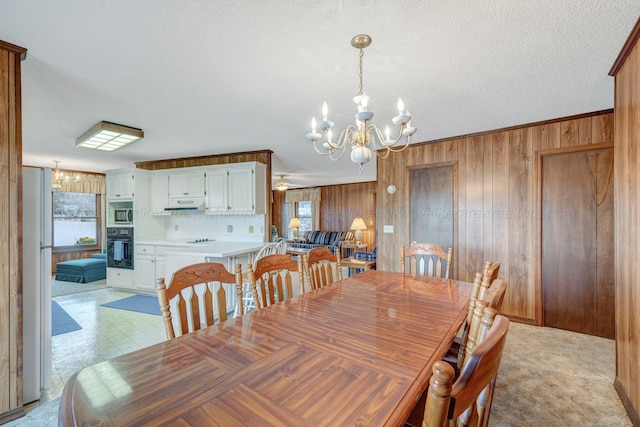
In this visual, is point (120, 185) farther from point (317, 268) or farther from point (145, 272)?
point (317, 268)

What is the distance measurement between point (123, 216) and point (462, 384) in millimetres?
5763

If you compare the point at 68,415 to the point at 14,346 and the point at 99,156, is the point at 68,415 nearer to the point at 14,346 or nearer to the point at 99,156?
the point at 14,346

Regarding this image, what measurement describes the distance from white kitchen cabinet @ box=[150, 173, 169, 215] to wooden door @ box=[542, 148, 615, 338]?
18.2 ft

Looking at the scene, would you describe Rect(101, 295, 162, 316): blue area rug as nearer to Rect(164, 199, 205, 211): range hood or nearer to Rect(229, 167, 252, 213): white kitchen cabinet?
Rect(164, 199, 205, 211): range hood

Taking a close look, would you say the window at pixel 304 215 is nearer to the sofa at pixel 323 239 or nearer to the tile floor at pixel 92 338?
the sofa at pixel 323 239

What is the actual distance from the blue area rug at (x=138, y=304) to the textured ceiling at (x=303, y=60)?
8.03 feet

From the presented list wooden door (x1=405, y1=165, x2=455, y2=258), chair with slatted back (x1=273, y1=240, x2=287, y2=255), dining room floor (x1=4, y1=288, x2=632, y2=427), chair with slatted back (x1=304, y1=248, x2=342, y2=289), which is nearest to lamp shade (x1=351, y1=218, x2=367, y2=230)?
wooden door (x1=405, y1=165, x2=455, y2=258)

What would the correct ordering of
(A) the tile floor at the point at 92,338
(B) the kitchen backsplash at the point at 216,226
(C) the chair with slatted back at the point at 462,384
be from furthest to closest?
(B) the kitchen backsplash at the point at 216,226 → (A) the tile floor at the point at 92,338 → (C) the chair with slatted back at the point at 462,384

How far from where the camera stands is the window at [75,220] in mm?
6508

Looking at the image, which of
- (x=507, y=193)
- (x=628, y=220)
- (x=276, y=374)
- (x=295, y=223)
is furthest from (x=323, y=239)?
(x=276, y=374)

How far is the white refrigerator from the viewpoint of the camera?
1.96 metres

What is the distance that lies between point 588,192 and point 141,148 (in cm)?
577

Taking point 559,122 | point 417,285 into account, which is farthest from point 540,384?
point 559,122

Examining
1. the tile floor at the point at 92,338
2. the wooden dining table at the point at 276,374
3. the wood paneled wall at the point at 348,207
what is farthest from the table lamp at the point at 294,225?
Answer: the wooden dining table at the point at 276,374
